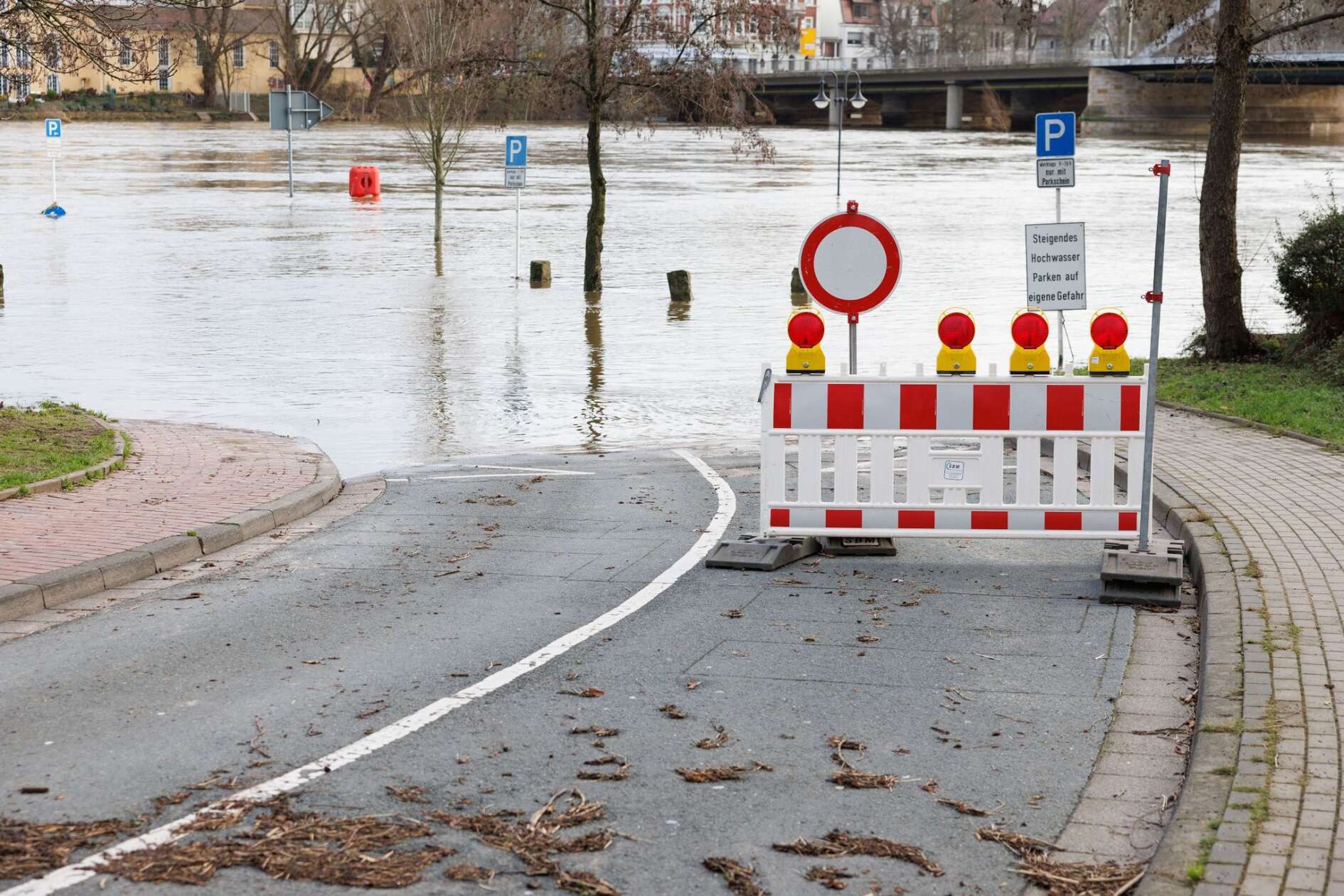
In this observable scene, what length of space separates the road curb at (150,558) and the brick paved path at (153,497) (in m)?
0.11

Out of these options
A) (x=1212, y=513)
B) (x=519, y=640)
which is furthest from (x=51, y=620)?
(x=1212, y=513)

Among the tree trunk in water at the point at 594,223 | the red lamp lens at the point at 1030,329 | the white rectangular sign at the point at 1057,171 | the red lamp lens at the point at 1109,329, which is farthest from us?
the tree trunk in water at the point at 594,223

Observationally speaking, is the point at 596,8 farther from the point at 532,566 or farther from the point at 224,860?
the point at 224,860

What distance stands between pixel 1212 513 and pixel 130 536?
6.00m

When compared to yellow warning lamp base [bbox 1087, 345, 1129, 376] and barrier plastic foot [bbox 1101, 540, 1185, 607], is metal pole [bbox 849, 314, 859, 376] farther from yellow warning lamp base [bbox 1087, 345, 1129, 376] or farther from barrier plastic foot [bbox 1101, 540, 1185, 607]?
barrier plastic foot [bbox 1101, 540, 1185, 607]

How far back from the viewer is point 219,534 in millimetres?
9484

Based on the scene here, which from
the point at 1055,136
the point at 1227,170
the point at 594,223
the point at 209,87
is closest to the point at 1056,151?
the point at 1055,136

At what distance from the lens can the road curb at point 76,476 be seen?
1039 cm

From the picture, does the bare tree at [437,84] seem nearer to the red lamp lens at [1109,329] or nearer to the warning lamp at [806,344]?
the warning lamp at [806,344]

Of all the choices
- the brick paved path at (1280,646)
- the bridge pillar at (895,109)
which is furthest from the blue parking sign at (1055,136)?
the bridge pillar at (895,109)

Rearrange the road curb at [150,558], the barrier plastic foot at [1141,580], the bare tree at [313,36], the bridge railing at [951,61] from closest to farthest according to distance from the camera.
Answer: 1. the road curb at [150,558]
2. the barrier plastic foot at [1141,580]
3. the bridge railing at [951,61]
4. the bare tree at [313,36]

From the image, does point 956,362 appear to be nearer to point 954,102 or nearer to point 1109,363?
point 1109,363

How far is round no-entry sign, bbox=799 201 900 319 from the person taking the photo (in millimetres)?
9180

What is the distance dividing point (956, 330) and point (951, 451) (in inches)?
28.0
